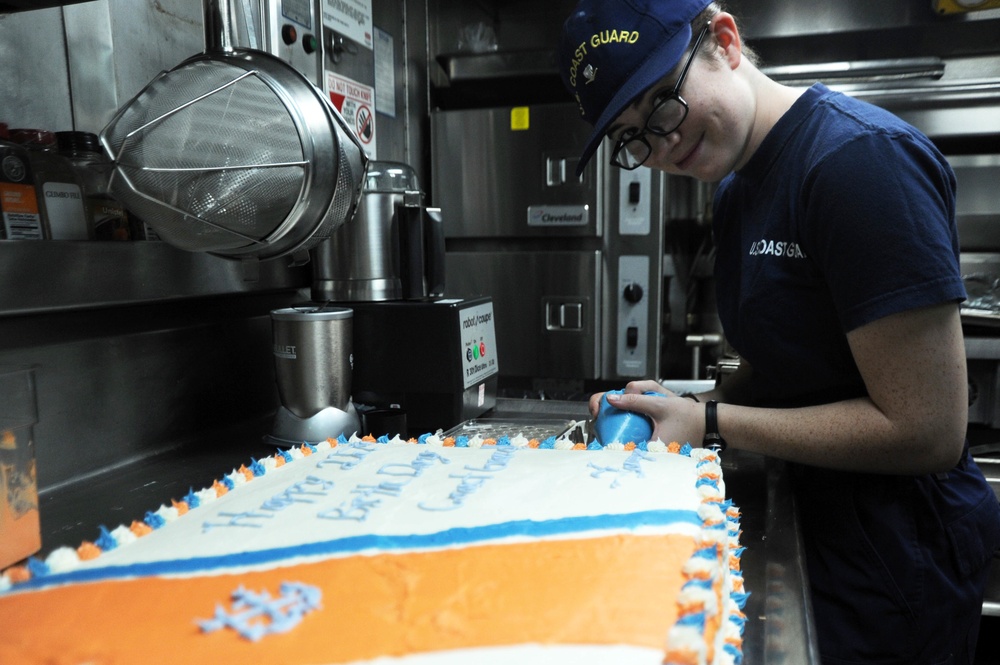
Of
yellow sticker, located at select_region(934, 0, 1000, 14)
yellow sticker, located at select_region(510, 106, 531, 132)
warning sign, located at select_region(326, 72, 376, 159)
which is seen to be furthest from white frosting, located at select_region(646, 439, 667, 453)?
yellow sticker, located at select_region(934, 0, 1000, 14)

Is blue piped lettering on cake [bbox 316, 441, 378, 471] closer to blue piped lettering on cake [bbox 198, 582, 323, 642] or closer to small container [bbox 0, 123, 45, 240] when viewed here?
blue piped lettering on cake [bbox 198, 582, 323, 642]

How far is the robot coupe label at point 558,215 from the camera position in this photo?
2.67 metres

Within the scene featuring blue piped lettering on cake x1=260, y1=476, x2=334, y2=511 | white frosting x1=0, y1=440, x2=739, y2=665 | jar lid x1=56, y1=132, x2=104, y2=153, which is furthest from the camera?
jar lid x1=56, y1=132, x2=104, y2=153

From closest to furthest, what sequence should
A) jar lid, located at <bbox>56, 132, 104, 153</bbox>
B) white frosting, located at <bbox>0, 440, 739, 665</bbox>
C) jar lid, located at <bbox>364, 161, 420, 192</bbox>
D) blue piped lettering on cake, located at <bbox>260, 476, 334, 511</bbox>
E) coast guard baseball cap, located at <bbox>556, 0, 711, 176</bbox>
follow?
1. white frosting, located at <bbox>0, 440, 739, 665</bbox>
2. blue piped lettering on cake, located at <bbox>260, 476, 334, 511</bbox>
3. coast guard baseball cap, located at <bbox>556, 0, 711, 176</bbox>
4. jar lid, located at <bbox>56, 132, 104, 153</bbox>
5. jar lid, located at <bbox>364, 161, 420, 192</bbox>

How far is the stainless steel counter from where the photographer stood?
78cm

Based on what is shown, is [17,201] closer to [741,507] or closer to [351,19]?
[741,507]

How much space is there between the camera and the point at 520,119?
2691mm

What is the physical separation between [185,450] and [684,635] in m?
1.13

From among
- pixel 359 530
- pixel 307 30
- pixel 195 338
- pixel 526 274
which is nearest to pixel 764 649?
pixel 359 530

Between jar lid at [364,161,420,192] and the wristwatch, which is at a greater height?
jar lid at [364,161,420,192]

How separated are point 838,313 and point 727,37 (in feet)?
1.47

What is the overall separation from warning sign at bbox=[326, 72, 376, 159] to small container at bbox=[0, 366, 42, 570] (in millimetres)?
1344

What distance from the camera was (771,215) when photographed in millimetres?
1135

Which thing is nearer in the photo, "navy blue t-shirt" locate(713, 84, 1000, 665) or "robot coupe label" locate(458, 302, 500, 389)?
"navy blue t-shirt" locate(713, 84, 1000, 665)
